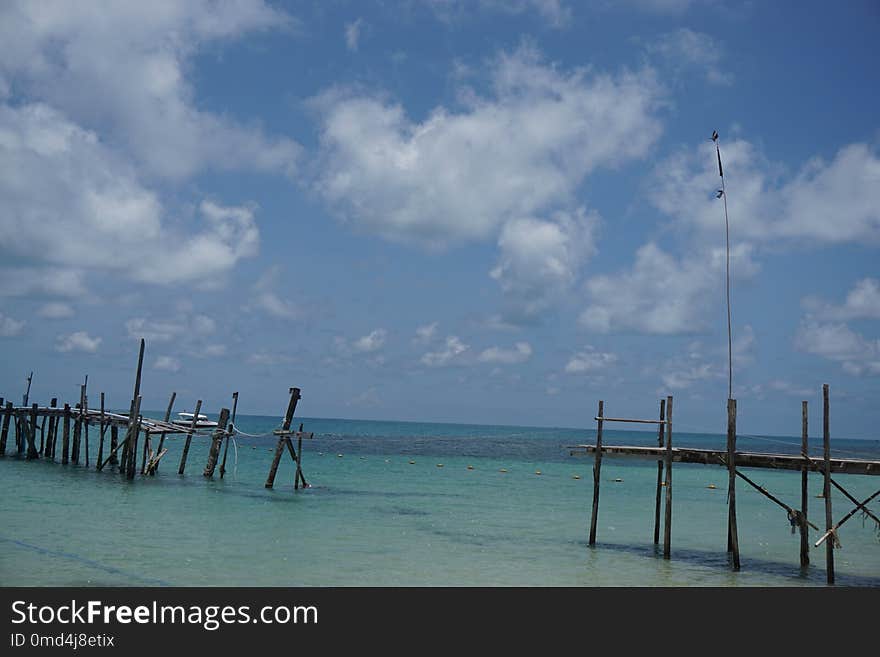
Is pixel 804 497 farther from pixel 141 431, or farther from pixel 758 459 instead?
pixel 141 431

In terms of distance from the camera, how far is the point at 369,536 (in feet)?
72.8

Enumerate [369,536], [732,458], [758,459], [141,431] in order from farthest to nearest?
[141,431]
[369,536]
[758,459]
[732,458]

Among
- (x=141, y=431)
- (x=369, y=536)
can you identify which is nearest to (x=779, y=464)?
(x=369, y=536)

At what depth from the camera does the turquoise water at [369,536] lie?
674 inches

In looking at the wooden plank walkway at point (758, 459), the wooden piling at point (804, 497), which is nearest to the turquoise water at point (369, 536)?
the wooden piling at point (804, 497)

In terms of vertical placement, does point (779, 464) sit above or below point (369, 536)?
above

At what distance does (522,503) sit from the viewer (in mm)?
33656

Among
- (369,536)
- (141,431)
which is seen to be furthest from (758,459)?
(141,431)

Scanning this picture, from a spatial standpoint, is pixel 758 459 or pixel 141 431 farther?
pixel 141 431

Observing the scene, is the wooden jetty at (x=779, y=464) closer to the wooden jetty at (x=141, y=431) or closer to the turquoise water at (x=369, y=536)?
the turquoise water at (x=369, y=536)

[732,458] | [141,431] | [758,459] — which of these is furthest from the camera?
[141,431]

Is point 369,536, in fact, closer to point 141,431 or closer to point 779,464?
point 779,464
